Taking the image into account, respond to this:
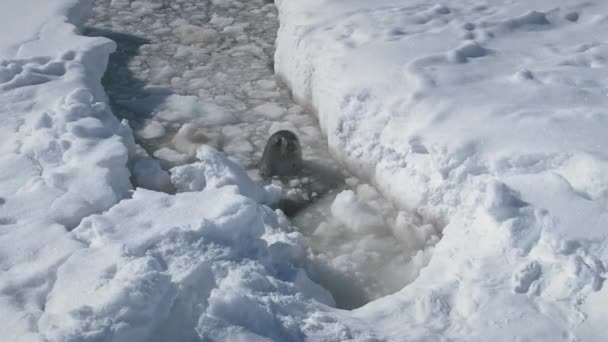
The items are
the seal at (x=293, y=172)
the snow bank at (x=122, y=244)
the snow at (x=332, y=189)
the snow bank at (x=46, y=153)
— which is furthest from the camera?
the seal at (x=293, y=172)

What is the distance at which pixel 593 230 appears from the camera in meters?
2.68

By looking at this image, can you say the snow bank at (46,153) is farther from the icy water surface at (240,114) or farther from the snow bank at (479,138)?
the snow bank at (479,138)

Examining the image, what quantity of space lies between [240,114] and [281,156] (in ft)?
2.40

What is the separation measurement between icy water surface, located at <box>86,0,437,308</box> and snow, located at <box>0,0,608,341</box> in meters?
0.02

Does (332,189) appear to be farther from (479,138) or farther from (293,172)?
(479,138)

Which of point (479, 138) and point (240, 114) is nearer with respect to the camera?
point (479, 138)

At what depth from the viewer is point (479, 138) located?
3258mm

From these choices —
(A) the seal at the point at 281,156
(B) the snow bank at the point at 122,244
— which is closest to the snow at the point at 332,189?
(B) the snow bank at the point at 122,244

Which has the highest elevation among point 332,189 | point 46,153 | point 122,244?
point 122,244

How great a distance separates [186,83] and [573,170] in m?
2.69

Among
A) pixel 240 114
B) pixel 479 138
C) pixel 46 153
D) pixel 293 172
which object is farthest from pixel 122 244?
pixel 240 114

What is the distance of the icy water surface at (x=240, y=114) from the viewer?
3143mm

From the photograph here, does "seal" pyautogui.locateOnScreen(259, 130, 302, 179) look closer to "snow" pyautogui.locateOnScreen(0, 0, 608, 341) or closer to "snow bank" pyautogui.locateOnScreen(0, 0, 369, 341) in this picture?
"snow" pyautogui.locateOnScreen(0, 0, 608, 341)

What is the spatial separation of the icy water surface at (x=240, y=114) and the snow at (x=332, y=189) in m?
0.02
